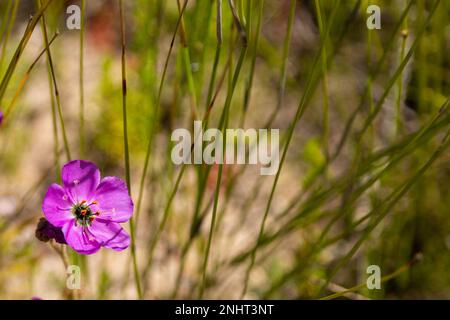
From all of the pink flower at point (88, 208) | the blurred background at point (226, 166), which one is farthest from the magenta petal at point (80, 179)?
the blurred background at point (226, 166)

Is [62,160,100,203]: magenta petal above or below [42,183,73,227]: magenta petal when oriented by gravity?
above

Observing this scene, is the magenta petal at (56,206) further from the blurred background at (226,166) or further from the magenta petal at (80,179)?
the blurred background at (226,166)

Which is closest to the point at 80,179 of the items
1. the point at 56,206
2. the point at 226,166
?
the point at 56,206

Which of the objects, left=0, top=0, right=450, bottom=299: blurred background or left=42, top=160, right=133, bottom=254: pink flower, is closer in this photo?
left=42, top=160, right=133, bottom=254: pink flower

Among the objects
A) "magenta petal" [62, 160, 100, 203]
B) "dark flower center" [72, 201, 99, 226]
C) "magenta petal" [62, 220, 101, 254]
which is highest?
"magenta petal" [62, 160, 100, 203]

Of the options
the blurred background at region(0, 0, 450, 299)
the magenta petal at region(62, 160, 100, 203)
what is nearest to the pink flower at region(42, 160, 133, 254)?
the magenta petal at region(62, 160, 100, 203)

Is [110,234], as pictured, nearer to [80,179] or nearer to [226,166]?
[80,179]

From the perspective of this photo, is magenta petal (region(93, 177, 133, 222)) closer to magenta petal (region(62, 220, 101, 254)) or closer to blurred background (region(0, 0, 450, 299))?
magenta petal (region(62, 220, 101, 254))
